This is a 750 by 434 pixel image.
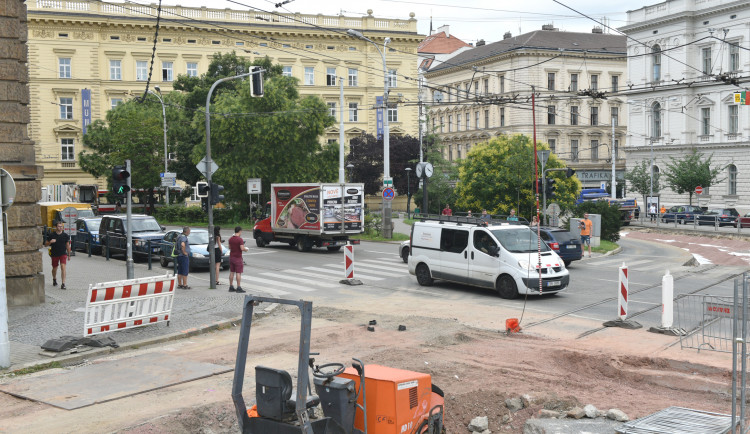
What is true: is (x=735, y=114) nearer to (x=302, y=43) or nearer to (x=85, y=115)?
(x=302, y=43)

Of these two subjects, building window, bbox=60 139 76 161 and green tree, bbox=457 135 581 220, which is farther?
building window, bbox=60 139 76 161

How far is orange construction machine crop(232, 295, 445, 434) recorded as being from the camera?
6.17 meters

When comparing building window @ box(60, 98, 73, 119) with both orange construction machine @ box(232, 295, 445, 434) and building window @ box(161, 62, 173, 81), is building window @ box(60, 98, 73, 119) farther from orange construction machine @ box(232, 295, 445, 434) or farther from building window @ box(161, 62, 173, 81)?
orange construction machine @ box(232, 295, 445, 434)

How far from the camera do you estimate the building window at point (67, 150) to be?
6675 centimetres

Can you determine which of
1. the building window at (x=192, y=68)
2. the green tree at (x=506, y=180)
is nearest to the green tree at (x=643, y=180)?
the green tree at (x=506, y=180)

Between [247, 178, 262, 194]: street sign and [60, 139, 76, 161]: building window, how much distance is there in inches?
1199

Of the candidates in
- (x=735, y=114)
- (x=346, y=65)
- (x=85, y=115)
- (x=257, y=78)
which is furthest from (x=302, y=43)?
(x=257, y=78)

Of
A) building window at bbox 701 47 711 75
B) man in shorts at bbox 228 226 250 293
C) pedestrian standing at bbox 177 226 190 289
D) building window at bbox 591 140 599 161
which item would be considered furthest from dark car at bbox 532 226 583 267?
building window at bbox 591 140 599 161

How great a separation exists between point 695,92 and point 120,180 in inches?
2276

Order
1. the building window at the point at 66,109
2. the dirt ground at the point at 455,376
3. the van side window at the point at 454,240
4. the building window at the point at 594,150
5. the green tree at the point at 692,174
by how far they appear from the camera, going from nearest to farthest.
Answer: the dirt ground at the point at 455,376 < the van side window at the point at 454,240 < the green tree at the point at 692,174 < the building window at the point at 66,109 < the building window at the point at 594,150

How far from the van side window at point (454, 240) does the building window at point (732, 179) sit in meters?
49.5

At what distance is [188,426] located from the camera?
8430mm

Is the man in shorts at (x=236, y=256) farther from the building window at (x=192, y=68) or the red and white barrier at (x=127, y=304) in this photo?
the building window at (x=192, y=68)

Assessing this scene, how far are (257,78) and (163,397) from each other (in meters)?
15.9
